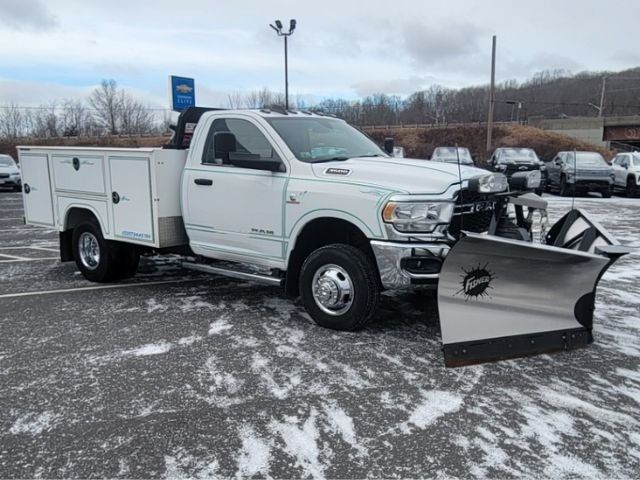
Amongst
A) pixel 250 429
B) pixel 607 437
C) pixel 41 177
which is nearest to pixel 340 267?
pixel 250 429

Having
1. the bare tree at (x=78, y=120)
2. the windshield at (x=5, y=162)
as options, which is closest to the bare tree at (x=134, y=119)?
the bare tree at (x=78, y=120)

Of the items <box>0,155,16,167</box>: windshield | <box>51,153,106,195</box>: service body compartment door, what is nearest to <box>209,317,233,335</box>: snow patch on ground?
<box>51,153,106,195</box>: service body compartment door

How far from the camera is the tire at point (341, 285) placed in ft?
16.1

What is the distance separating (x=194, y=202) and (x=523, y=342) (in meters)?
3.64

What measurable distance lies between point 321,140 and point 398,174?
1245 millimetres

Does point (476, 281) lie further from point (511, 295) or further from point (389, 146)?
point (389, 146)

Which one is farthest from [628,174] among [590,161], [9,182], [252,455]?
[9,182]

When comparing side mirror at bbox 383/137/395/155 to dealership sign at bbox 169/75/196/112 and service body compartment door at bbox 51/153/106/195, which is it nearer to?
service body compartment door at bbox 51/153/106/195

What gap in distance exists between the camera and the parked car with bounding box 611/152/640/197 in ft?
66.7

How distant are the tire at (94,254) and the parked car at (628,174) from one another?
19348 mm

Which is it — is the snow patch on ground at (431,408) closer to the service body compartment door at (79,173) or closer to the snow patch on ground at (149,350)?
the snow patch on ground at (149,350)

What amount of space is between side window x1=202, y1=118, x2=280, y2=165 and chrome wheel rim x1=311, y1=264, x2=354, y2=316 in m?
1.25

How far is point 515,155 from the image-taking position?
2239cm

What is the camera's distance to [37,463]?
3090 mm
